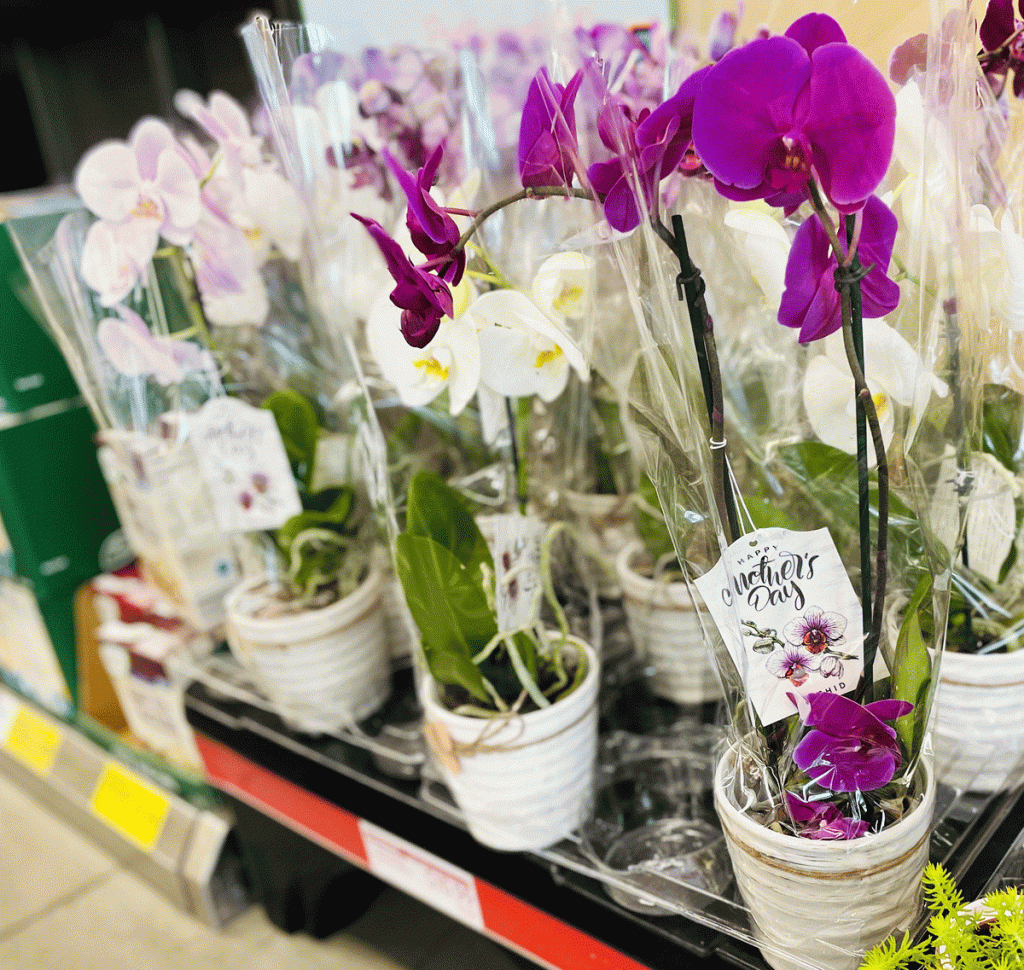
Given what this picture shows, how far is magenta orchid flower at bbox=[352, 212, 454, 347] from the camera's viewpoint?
20.2 inches

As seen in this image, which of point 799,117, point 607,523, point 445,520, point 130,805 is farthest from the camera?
point 130,805

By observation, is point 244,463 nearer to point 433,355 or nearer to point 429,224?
point 433,355

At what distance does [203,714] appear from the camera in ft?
3.73

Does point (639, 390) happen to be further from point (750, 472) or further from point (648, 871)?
point (648, 871)

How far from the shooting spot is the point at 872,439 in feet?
1.70

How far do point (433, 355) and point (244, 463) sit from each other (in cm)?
35

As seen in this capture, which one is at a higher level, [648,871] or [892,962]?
[892,962]

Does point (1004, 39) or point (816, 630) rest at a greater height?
point (1004, 39)

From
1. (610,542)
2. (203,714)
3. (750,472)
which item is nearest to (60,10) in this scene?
(203,714)

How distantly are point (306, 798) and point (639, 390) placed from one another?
2.21ft

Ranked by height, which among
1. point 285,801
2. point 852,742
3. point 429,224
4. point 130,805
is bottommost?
point 130,805

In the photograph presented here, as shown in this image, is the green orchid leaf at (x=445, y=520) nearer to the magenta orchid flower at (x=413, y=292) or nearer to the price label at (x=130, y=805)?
the magenta orchid flower at (x=413, y=292)

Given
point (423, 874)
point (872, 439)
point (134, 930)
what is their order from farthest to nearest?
1. point (134, 930)
2. point (423, 874)
3. point (872, 439)

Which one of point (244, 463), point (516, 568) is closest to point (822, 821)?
point (516, 568)
